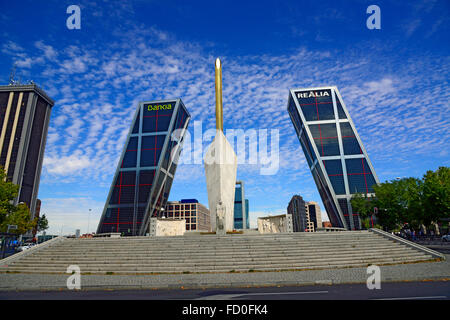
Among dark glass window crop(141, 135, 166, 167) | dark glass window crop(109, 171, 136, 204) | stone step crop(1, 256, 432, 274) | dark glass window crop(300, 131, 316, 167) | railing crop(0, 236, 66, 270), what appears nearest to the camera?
stone step crop(1, 256, 432, 274)

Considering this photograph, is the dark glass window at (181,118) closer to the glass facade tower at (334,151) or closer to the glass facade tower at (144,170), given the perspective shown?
the glass facade tower at (144,170)

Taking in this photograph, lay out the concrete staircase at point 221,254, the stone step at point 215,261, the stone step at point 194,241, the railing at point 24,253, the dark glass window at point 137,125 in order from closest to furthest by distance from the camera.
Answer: the concrete staircase at point 221,254 < the stone step at point 215,261 < the railing at point 24,253 < the stone step at point 194,241 < the dark glass window at point 137,125

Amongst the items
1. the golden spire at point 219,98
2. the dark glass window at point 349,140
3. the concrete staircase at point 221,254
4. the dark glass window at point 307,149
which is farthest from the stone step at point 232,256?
the dark glass window at point 307,149

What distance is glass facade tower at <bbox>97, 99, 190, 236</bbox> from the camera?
7812cm

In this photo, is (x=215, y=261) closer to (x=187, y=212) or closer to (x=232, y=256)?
(x=232, y=256)

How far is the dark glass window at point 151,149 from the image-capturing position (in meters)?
82.6

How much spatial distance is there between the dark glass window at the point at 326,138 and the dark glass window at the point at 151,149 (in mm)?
46672

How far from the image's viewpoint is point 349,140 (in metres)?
75.6

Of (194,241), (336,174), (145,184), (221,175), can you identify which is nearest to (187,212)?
(145,184)

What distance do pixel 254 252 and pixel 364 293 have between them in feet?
30.3

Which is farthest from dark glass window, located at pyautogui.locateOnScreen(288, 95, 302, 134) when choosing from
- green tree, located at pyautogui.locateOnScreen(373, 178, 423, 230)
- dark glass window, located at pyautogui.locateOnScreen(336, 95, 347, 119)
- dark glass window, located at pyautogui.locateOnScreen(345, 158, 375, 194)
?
green tree, located at pyautogui.locateOnScreen(373, 178, 423, 230)

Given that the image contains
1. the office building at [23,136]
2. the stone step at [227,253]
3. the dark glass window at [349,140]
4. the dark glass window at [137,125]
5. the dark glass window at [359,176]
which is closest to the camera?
the stone step at [227,253]

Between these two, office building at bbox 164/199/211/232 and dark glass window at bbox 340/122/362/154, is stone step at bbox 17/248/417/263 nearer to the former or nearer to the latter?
dark glass window at bbox 340/122/362/154
